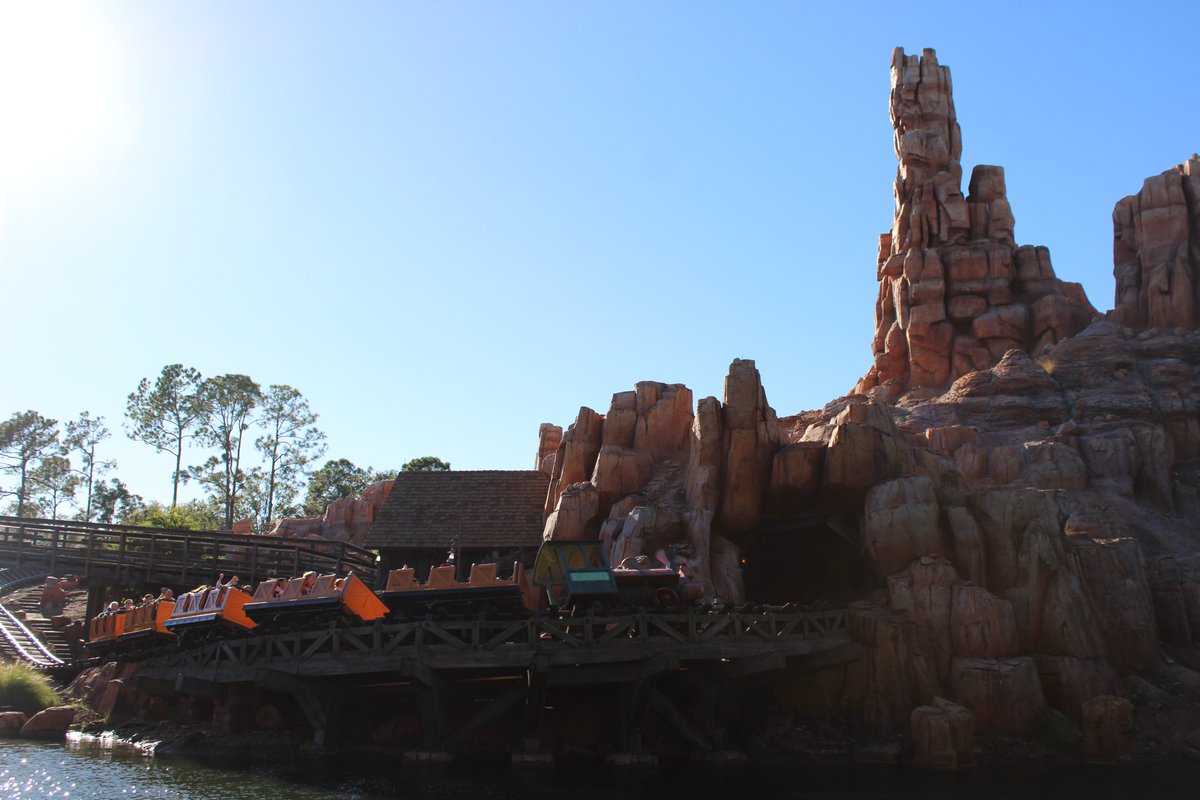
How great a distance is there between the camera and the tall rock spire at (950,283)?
5112cm

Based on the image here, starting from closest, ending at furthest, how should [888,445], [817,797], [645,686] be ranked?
[817,797], [645,686], [888,445]

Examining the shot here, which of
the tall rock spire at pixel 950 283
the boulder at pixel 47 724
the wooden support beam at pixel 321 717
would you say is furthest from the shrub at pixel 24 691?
the tall rock spire at pixel 950 283

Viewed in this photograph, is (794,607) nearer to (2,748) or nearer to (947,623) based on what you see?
(947,623)

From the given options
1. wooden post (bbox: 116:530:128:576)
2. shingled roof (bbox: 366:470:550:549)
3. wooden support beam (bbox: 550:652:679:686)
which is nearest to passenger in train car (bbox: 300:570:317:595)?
wooden support beam (bbox: 550:652:679:686)

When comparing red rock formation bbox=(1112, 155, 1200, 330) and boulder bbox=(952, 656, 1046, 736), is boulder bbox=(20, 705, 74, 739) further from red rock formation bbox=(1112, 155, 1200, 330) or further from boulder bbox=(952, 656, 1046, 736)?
red rock formation bbox=(1112, 155, 1200, 330)

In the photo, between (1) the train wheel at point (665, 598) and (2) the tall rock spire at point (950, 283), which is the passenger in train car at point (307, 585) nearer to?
(1) the train wheel at point (665, 598)

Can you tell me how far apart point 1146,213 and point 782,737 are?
123ft

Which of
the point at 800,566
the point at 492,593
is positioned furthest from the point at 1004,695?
the point at 492,593

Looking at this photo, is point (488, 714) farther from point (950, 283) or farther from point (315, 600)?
point (950, 283)

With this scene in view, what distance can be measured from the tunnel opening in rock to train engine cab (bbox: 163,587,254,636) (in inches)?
560

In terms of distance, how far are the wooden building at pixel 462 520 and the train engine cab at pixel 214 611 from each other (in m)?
9.12

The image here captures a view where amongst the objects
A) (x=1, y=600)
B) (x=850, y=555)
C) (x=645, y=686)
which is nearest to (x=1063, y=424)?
(x=850, y=555)

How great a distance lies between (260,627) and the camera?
25578 mm

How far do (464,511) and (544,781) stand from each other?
57.0ft
